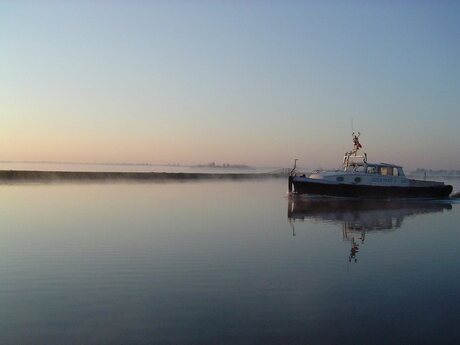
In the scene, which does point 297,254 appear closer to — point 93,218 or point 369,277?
point 369,277

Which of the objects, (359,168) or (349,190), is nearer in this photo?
(349,190)

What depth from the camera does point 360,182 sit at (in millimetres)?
32094

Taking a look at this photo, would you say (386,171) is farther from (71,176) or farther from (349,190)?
(71,176)

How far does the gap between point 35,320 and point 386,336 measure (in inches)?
197

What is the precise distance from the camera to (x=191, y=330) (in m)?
6.05

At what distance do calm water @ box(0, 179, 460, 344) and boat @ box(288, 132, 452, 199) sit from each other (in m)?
15.2

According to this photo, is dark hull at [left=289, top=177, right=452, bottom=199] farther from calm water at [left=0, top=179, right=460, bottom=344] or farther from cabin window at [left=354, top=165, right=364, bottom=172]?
calm water at [left=0, top=179, right=460, bottom=344]

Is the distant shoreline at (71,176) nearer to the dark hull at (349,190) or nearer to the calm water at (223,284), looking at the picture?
the dark hull at (349,190)

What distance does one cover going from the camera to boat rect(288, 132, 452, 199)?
104ft

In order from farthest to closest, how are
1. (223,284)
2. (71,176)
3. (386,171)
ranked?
(71,176), (386,171), (223,284)

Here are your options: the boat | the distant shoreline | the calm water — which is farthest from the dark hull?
the distant shoreline

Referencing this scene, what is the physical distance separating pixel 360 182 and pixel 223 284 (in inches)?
1009

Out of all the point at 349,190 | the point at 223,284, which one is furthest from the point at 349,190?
the point at 223,284

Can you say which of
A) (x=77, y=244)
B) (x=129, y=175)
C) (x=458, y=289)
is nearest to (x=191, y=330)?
(x=458, y=289)
